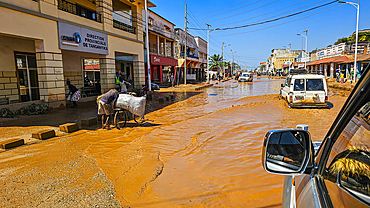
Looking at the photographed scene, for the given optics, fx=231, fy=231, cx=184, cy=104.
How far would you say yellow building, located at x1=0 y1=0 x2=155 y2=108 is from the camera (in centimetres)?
1008

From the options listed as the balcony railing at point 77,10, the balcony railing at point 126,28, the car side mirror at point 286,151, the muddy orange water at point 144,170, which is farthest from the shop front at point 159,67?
the car side mirror at point 286,151

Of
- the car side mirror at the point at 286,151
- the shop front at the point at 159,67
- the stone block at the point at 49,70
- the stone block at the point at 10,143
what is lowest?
the stone block at the point at 10,143

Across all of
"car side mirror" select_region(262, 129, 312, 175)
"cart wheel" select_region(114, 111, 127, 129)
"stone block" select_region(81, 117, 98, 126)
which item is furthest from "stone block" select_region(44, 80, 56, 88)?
"car side mirror" select_region(262, 129, 312, 175)

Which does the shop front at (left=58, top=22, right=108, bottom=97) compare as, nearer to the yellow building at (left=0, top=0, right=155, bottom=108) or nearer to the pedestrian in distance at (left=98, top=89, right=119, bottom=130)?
the yellow building at (left=0, top=0, right=155, bottom=108)

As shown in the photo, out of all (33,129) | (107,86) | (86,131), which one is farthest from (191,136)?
(107,86)

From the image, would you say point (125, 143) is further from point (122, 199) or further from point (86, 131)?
point (122, 199)

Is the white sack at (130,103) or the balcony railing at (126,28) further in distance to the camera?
the balcony railing at (126,28)

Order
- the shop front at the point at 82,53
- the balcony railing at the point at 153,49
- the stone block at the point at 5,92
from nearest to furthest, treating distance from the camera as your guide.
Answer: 1. the stone block at the point at 5,92
2. the shop front at the point at 82,53
3. the balcony railing at the point at 153,49

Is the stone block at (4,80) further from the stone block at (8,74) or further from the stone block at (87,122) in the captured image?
the stone block at (87,122)

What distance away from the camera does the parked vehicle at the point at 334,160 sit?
114cm

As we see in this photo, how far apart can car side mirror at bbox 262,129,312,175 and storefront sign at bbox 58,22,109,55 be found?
41.7 feet

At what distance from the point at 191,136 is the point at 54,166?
3874 millimetres

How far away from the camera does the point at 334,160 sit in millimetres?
1356

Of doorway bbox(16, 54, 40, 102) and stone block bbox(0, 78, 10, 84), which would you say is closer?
stone block bbox(0, 78, 10, 84)
